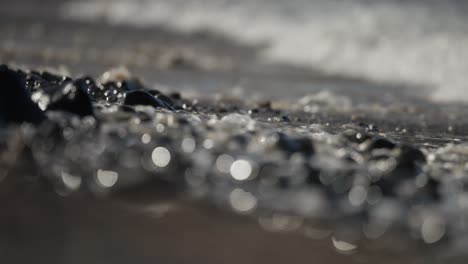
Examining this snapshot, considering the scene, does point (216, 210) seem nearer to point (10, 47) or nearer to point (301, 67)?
point (301, 67)

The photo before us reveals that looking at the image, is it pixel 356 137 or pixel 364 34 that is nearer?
pixel 356 137

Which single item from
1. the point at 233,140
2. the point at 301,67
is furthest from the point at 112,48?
the point at 233,140

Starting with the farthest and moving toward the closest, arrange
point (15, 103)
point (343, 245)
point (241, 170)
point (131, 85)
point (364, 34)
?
point (364, 34)
point (131, 85)
point (15, 103)
point (241, 170)
point (343, 245)

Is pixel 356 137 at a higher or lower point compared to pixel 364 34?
lower

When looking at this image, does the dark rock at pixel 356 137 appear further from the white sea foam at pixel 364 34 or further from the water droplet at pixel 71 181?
→ the white sea foam at pixel 364 34

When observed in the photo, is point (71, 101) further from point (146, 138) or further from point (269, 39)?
point (269, 39)

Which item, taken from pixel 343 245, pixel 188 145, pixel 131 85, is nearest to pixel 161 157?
pixel 188 145

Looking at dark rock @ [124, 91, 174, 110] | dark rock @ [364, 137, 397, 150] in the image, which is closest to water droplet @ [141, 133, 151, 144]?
dark rock @ [364, 137, 397, 150]
